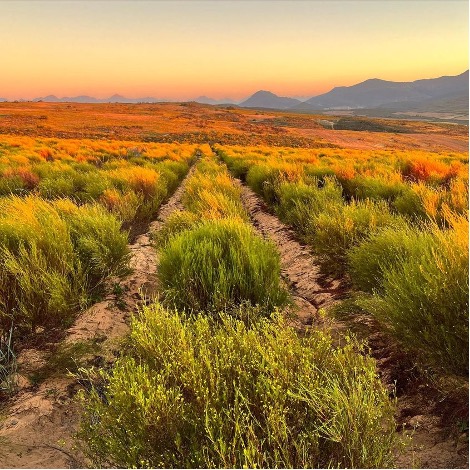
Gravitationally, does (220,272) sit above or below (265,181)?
below

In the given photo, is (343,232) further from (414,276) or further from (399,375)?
(399,375)

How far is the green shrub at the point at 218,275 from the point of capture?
354cm

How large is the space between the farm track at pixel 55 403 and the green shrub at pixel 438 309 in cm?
234

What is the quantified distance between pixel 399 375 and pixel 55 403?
105 inches

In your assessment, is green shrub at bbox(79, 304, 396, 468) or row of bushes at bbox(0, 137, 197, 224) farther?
row of bushes at bbox(0, 137, 197, 224)

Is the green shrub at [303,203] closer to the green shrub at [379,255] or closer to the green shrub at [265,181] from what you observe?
the green shrub at [265,181]

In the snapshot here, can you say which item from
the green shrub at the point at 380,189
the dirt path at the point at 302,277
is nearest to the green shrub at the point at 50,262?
the dirt path at the point at 302,277

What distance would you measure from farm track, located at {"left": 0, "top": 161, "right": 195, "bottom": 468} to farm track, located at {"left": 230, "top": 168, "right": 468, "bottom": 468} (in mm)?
1950

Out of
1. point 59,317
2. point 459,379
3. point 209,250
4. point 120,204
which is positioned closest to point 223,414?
point 459,379

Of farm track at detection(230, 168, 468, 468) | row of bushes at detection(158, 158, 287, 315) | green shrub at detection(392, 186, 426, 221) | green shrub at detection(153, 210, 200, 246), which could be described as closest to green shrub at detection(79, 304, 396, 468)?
farm track at detection(230, 168, 468, 468)

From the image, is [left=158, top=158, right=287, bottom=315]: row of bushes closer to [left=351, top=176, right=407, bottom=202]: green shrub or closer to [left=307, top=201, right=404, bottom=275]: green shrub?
[left=307, top=201, right=404, bottom=275]: green shrub

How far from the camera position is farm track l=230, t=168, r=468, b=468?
2047 millimetres

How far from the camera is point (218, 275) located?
3703 millimetres

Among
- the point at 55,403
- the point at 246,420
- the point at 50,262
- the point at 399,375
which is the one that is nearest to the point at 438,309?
the point at 399,375
